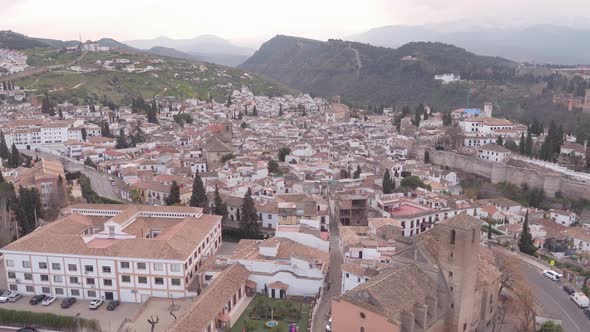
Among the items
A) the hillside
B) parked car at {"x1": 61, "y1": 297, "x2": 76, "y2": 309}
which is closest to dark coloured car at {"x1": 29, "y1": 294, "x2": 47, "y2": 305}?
parked car at {"x1": 61, "y1": 297, "x2": 76, "y2": 309}

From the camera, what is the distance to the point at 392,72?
485 feet

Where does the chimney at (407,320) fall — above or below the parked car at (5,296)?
above

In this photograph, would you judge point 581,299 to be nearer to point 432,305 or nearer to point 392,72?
point 432,305

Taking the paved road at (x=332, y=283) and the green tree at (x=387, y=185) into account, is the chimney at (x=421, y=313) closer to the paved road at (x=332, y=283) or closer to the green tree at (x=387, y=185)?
the paved road at (x=332, y=283)

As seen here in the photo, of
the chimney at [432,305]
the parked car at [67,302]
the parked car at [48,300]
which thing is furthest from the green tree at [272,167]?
the chimney at [432,305]

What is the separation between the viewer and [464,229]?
67.1 feet

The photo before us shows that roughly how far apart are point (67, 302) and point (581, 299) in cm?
2816

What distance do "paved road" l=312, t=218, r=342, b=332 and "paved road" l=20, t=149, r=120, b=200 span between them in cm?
2265

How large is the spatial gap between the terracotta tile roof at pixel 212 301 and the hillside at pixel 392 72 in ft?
330

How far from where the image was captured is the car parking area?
2598cm

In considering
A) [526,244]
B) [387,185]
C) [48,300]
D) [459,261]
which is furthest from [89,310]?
[526,244]

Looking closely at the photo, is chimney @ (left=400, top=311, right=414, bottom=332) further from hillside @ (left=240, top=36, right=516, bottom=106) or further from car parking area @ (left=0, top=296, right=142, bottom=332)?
hillside @ (left=240, top=36, right=516, bottom=106)

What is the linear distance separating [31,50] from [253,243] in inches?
5257

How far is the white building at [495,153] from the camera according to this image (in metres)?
56.8
